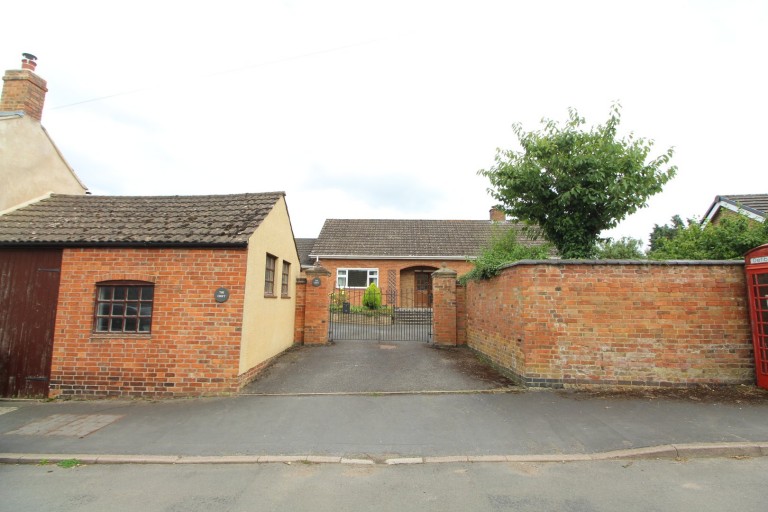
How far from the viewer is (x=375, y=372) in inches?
323

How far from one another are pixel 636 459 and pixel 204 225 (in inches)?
312

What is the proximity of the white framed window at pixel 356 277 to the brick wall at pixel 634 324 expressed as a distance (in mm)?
16243

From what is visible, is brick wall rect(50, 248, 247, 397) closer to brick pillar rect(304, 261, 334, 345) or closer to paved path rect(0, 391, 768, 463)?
paved path rect(0, 391, 768, 463)

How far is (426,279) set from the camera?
77.0 feet

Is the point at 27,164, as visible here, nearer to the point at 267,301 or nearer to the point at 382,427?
the point at 267,301

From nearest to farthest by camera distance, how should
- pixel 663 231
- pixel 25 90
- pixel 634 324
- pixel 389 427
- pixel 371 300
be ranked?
pixel 389 427 < pixel 634 324 < pixel 25 90 < pixel 371 300 < pixel 663 231

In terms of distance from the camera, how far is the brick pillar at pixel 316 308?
11625 millimetres

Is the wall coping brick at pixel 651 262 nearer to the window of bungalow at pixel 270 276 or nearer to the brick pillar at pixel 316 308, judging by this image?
the window of bungalow at pixel 270 276

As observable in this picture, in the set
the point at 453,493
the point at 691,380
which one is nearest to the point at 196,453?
the point at 453,493

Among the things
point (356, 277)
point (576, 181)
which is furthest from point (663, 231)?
point (576, 181)

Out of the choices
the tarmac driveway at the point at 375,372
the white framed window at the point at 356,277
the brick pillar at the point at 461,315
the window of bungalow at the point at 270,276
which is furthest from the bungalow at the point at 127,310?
the white framed window at the point at 356,277

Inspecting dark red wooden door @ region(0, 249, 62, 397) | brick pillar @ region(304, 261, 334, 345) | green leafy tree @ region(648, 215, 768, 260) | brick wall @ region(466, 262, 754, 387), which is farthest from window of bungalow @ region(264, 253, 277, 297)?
green leafy tree @ region(648, 215, 768, 260)

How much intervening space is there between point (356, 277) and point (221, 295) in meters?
16.0

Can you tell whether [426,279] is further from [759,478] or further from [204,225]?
[759,478]
